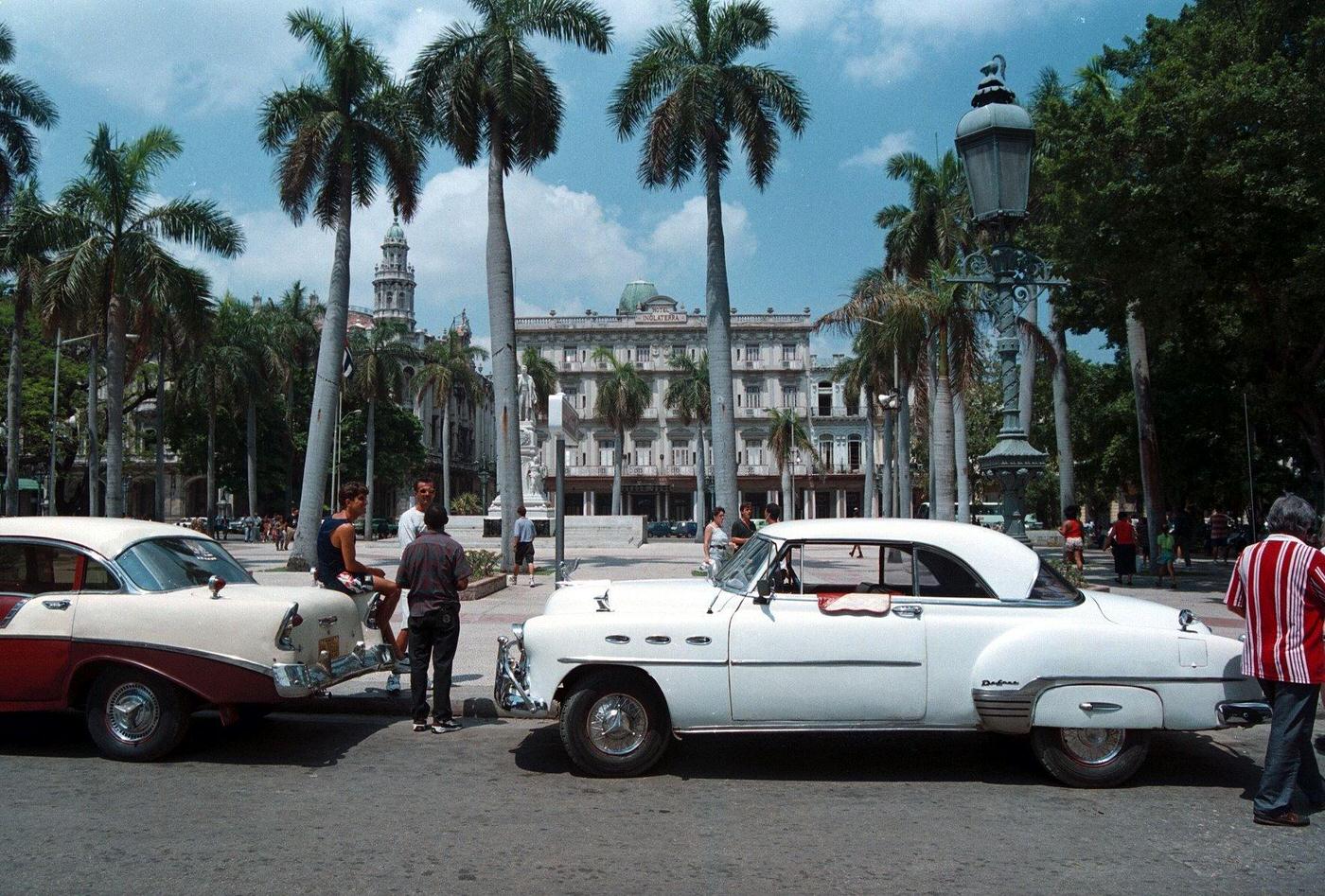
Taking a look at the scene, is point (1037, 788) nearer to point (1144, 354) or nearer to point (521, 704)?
point (521, 704)

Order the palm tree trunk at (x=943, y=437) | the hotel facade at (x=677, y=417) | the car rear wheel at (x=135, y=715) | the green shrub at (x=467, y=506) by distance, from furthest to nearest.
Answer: the hotel facade at (x=677, y=417), the green shrub at (x=467, y=506), the palm tree trunk at (x=943, y=437), the car rear wheel at (x=135, y=715)

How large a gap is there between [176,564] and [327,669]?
4.34 feet

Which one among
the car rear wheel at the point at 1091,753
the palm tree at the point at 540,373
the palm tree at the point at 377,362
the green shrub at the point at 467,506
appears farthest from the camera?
the palm tree at the point at 540,373

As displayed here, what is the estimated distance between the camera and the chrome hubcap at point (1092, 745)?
20.7ft

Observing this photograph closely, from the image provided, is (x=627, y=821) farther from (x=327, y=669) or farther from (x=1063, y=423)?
(x=1063, y=423)

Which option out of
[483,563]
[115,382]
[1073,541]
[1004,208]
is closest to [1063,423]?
[1073,541]

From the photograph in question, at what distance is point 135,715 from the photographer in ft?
22.0

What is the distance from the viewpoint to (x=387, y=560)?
27.5 metres

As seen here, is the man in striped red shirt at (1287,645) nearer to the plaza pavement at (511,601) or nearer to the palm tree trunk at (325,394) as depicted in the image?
the plaza pavement at (511,601)

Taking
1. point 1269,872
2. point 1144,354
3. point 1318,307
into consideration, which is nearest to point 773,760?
point 1269,872

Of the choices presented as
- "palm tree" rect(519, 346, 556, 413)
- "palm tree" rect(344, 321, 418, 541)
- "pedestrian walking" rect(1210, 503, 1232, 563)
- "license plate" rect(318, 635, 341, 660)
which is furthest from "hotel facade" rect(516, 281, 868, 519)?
"license plate" rect(318, 635, 341, 660)

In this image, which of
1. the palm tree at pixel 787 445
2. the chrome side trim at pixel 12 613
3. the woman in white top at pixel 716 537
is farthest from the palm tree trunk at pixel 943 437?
the palm tree at pixel 787 445

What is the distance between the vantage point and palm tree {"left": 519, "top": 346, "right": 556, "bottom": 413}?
61906 mm

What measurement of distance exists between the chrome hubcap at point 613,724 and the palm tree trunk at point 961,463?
1875cm
